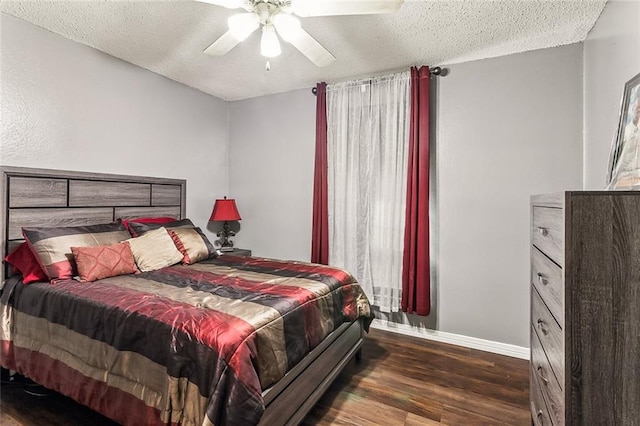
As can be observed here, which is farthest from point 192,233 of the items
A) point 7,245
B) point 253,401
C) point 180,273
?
point 253,401

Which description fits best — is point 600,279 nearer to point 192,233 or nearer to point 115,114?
point 192,233

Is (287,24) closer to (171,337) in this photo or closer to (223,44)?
(223,44)

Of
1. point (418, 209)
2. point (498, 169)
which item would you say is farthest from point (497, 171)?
point (418, 209)

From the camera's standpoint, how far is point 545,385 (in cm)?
124

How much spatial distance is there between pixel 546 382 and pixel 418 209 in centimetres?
181

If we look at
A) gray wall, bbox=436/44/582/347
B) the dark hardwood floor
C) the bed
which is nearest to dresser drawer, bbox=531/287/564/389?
the dark hardwood floor

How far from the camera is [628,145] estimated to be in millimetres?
1444

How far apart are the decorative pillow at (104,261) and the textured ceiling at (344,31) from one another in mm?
1694

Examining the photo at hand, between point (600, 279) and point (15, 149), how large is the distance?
339 centimetres

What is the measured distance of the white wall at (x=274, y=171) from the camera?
142 inches

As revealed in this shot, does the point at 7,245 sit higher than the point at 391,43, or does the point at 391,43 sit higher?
the point at 391,43

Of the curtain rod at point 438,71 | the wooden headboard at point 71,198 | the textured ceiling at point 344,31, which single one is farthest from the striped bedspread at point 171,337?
the curtain rod at point 438,71

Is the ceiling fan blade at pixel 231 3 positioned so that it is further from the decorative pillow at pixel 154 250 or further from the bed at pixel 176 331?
the decorative pillow at pixel 154 250

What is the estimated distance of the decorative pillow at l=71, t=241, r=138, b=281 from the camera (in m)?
2.06
